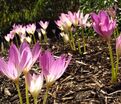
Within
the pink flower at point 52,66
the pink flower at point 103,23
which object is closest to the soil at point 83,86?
the pink flower at point 103,23

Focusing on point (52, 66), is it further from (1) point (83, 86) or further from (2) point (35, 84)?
(1) point (83, 86)

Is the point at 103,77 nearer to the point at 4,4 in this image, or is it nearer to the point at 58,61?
the point at 58,61

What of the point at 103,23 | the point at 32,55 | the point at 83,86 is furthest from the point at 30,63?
the point at 83,86

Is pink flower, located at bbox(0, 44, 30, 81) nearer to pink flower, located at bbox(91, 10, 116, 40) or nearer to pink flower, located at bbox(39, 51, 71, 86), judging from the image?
pink flower, located at bbox(39, 51, 71, 86)

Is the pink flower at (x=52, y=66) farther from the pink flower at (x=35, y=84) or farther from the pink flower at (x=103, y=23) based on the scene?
the pink flower at (x=103, y=23)

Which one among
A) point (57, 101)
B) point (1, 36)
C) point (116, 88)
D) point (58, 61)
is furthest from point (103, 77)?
point (1, 36)
